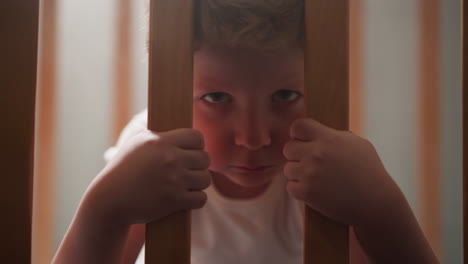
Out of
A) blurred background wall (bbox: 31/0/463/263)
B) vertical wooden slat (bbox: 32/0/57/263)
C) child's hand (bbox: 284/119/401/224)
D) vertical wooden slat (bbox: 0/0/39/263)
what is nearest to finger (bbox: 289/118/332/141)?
child's hand (bbox: 284/119/401/224)

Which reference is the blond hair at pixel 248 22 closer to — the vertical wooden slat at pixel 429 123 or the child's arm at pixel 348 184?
the child's arm at pixel 348 184

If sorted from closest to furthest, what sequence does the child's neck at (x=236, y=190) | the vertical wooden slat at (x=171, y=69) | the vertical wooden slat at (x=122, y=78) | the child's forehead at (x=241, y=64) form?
the vertical wooden slat at (x=171, y=69)
the child's forehead at (x=241, y=64)
the child's neck at (x=236, y=190)
the vertical wooden slat at (x=122, y=78)

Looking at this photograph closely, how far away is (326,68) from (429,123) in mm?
833

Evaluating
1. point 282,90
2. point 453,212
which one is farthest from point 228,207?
point 453,212

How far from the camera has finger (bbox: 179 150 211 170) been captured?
15.5 inches

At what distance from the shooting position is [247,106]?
475 mm

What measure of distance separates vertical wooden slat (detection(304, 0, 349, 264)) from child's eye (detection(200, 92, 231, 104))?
0.49 feet

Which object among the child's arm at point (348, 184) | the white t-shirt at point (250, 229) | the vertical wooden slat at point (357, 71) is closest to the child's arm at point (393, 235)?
the child's arm at point (348, 184)

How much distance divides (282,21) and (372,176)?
0.66ft

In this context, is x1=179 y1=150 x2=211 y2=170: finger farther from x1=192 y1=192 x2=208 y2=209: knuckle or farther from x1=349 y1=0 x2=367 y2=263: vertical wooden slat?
x1=349 y1=0 x2=367 y2=263: vertical wooden slat

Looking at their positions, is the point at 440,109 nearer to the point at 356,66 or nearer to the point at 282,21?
the point at 356,66

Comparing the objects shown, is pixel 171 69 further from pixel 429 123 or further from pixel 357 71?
pixel 429 123

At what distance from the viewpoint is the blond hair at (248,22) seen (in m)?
0.45

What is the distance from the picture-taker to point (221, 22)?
17.7 inches
